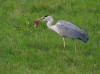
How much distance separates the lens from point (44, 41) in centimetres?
1144

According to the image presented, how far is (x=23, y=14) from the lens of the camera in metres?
13.8

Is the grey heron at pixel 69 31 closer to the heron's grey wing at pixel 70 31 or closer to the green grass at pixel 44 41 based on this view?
the heron's grey wing at pixel 70 31

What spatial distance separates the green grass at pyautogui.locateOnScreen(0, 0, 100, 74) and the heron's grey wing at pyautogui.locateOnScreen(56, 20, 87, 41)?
12.2 inches

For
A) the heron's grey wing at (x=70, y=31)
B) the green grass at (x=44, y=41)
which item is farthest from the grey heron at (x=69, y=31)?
the green grass at (x=44, y=41)

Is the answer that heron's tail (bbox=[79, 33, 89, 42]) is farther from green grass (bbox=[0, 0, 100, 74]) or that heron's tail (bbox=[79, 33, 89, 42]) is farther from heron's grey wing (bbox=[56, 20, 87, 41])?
green grass (bbox=[0, 0, 100, 74])

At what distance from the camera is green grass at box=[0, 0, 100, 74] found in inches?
385

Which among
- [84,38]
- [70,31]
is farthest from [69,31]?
[84,38]

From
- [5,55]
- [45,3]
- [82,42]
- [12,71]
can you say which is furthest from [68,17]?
[12,71]

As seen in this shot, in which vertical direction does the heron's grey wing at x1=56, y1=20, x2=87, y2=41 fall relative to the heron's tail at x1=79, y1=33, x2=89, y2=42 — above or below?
above

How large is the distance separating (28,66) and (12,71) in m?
0.48

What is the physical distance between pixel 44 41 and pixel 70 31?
0.73 meters

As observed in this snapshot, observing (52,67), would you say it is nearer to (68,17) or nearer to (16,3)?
(68,17)

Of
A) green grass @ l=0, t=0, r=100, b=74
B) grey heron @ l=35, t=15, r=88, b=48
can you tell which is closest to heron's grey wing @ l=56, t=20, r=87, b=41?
grey heron @ l=35, t=15, r=88, b=48

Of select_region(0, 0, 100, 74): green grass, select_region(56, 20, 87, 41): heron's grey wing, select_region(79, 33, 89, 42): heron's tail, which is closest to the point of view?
select_region(0, 0, 100, 74): green grass
